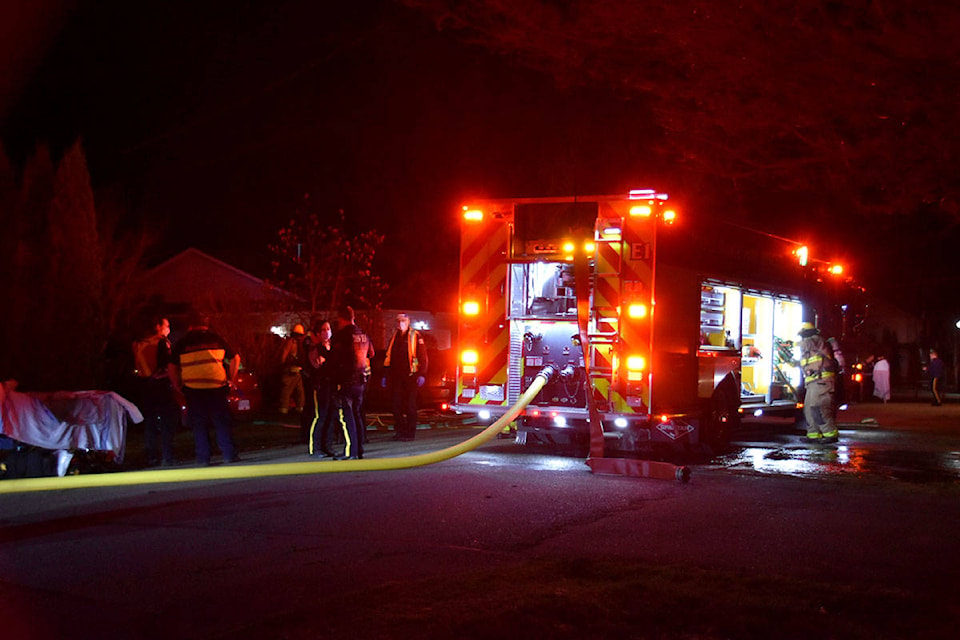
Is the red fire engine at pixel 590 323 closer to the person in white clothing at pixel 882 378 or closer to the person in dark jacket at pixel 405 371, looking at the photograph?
the person in dark jacket at pixel 405 371

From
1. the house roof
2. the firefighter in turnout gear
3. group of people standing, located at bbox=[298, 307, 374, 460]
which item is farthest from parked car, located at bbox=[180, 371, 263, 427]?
the house roof

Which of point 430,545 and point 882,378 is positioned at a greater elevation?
point 882,378

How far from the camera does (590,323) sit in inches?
435

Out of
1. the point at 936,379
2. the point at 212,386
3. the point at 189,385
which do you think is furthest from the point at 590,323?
the point at 936,379

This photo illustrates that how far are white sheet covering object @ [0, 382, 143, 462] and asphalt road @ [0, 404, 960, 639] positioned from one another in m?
0.69

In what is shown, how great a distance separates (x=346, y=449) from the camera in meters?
10.9

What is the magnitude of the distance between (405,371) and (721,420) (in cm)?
415

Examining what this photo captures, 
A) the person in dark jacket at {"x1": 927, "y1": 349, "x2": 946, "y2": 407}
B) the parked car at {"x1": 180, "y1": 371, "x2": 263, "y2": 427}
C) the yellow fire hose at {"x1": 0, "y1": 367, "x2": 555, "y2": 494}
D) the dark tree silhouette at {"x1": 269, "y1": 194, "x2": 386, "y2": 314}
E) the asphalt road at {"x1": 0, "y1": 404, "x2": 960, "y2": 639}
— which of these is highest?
the dark tree silhouette at {"x1": 269, "y1": 194, "x2": 386, "y2": 314}

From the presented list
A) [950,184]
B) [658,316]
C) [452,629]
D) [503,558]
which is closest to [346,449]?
[658,316]

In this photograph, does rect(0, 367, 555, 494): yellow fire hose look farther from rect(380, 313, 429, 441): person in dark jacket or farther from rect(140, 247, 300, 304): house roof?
rect(140, 247, 300, 304): house roof

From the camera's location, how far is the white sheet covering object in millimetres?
9086

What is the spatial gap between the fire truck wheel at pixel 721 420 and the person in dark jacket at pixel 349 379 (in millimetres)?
4325

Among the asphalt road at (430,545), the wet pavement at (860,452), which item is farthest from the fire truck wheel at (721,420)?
the asphalt road at (430,545)

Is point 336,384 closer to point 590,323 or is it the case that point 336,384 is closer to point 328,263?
point 590,323
